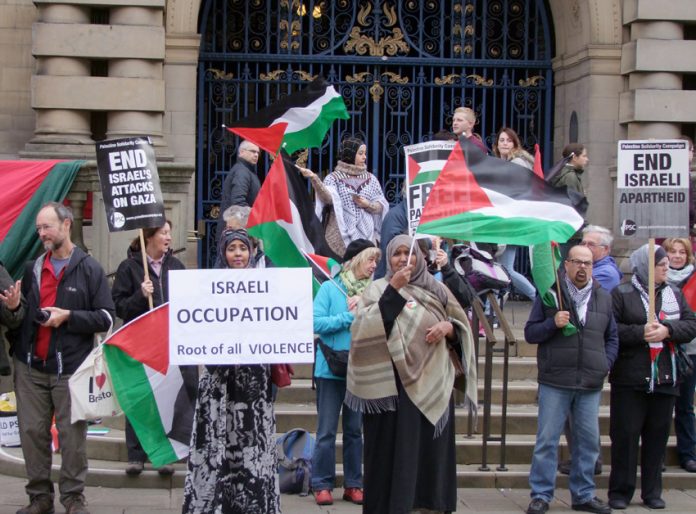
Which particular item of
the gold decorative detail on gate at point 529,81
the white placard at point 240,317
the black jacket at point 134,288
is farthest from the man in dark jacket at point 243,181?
the gold decorative detail on gate at point 529,81

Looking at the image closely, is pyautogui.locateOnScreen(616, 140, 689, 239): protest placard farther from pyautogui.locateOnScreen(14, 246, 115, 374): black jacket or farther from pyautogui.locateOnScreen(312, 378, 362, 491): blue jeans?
pyautogui.locateOnScreen(14, 246, 115, 374): black jacket

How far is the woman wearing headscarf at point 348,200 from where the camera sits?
1130cm

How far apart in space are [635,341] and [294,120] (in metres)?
3.27

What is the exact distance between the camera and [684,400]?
1030cm

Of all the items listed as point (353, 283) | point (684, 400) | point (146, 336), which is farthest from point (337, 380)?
point (684, 400)

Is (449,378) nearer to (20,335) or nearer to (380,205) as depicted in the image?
(20,335)

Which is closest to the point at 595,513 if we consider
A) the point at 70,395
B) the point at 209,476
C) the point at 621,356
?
the point at 621,356

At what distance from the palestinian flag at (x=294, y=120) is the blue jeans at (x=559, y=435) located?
2.94 meters

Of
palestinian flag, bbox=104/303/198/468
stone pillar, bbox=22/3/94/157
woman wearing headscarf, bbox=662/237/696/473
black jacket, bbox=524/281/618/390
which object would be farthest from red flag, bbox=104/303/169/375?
Answer: stone pillar, bbox=22/3/94/157

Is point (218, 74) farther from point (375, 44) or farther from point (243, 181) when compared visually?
point (243, 181)

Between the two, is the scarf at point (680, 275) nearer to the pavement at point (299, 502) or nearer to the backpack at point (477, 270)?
the backpack at point (477, 270)

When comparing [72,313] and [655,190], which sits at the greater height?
[655,190]

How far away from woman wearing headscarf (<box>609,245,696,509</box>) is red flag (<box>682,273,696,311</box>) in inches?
30.3

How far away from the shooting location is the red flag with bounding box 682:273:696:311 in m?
10.3
